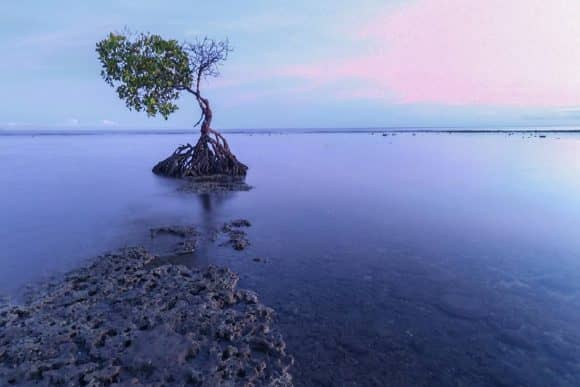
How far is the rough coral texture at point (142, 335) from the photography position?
401 centimetres

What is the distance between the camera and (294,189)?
17.1 metres

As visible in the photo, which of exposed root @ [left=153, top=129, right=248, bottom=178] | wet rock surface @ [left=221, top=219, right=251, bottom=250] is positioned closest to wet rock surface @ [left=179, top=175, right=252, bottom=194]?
exposed root @ [left=153, top=129, right=248, bottom=178]

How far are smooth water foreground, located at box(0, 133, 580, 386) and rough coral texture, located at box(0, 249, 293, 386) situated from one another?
53 cm

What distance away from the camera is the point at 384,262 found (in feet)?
25.7

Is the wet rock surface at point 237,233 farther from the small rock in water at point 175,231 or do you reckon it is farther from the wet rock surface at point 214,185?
the wet rock surface at point 214,185

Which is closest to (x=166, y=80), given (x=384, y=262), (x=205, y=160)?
(x=205, y=160)

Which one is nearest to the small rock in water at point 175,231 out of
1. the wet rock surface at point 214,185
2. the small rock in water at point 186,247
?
the small rock in water at point 186,247

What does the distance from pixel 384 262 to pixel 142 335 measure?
532cm

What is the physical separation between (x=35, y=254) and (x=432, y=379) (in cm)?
874

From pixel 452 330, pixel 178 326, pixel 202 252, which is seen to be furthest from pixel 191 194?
pixel 452 330

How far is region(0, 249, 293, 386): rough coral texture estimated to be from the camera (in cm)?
401

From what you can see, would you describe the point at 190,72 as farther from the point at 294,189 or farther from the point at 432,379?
the point at 432,379

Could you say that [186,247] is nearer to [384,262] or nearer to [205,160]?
[384,262]

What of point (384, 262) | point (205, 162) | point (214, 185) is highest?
point (205, 162)
